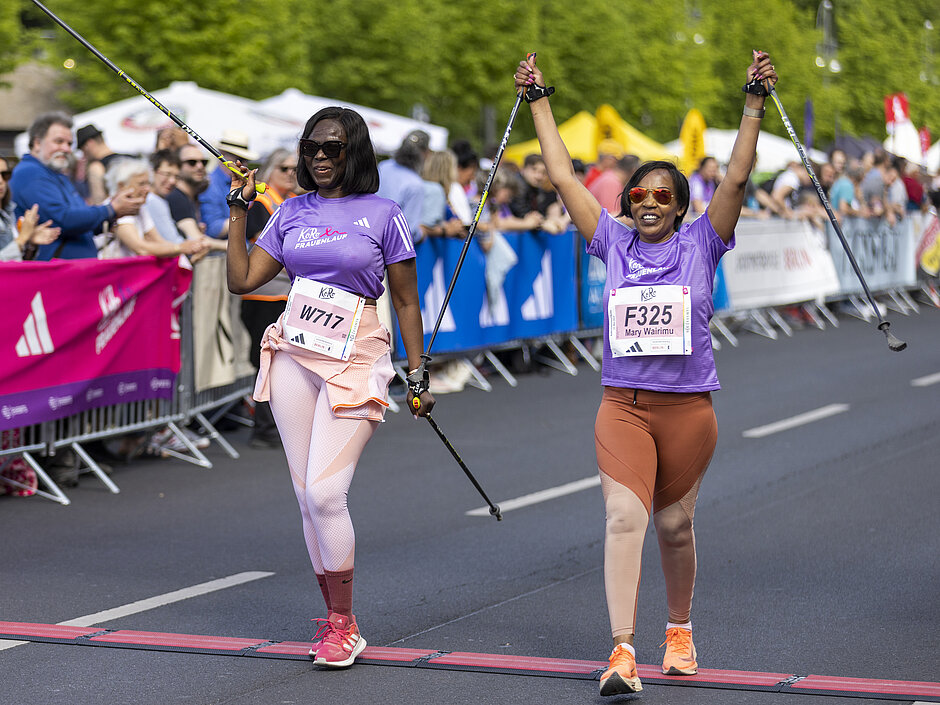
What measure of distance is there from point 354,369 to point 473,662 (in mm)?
1136

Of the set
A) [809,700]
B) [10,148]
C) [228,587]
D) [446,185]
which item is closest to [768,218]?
[446,185]

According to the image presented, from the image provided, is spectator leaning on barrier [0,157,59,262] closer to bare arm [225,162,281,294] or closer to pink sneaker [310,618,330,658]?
bare arm [225,162,281,294]

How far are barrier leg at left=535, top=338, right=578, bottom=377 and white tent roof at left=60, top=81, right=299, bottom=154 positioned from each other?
17.6ft

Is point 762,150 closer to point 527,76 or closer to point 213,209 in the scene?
point 213,209

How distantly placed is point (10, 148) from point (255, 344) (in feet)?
113

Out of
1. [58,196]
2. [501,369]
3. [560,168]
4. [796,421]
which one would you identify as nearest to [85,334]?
[58,196]

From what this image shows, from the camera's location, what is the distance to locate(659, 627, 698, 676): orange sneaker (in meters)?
5.55

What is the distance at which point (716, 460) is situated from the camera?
10664 millimetres

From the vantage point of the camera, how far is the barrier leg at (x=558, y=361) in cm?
1612

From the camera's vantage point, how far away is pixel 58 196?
9977mm

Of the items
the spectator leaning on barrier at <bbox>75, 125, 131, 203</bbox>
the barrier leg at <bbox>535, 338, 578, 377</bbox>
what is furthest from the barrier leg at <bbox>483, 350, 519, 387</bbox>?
the spectator leaning on barrier at <bbox>75, 125, 131, 203</bbox>

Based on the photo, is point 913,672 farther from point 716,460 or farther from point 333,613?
point 716,460

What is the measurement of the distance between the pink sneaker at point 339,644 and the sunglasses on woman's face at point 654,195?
182 centimetres

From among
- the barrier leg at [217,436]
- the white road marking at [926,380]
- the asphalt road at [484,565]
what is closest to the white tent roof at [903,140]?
the white road marking at [926,380]
